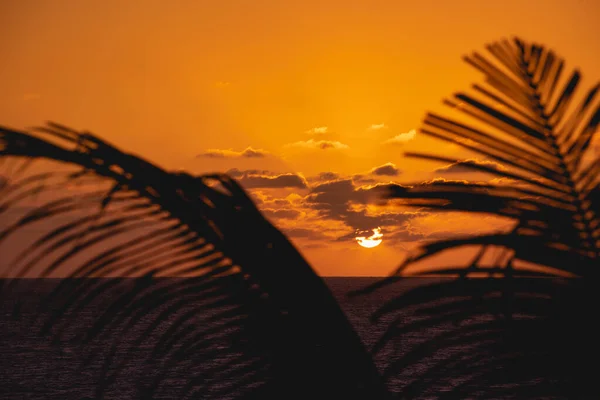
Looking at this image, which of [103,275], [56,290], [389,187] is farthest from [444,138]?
[56,290]

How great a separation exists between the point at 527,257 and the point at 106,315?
93 cm

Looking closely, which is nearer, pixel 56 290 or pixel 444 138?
pixel 444 138

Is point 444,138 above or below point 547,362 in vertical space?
above

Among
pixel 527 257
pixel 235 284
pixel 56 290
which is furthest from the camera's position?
pixel 235 284

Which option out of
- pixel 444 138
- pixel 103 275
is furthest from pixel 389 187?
pixel 103 275

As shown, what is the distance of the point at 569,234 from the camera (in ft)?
4.86

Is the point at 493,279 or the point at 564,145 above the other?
the point at 564,145

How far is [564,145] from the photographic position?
158 cm

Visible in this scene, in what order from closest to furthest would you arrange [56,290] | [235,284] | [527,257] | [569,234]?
1. [527,257]
2. [569,234]
3. [56,290]
4. [235,284]

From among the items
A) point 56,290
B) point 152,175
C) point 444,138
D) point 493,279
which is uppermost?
point 152,175

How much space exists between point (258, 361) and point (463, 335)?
70 cm

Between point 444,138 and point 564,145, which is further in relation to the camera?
point 564,145

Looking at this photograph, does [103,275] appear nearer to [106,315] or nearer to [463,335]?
[106,315]

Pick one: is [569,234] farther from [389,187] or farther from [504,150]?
[389,187]
